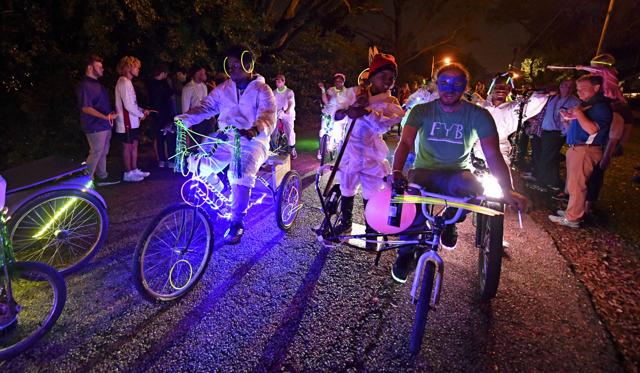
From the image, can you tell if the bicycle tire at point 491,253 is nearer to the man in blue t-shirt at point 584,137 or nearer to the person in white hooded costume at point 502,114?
the person in white hooded costume at point 502,114

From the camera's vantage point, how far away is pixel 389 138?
1399 cm

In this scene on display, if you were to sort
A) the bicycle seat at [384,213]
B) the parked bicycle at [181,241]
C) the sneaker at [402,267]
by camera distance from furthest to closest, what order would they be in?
the sneaker at [402,267] → the bicycle seat at [384,213] → the parked bicycle at [181,241]

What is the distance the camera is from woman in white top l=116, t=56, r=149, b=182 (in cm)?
645

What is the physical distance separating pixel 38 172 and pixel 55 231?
0.71 m

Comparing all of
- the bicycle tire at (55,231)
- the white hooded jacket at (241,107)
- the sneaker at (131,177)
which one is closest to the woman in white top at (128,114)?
the sneaker at (131,177)

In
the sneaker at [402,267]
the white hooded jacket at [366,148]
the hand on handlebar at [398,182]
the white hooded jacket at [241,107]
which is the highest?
the white hooded jacket at [241,107]

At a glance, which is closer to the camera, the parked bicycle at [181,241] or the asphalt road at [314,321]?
the asphalt road at [314,321]

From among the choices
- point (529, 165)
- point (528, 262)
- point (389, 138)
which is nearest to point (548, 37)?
point (389, 138)

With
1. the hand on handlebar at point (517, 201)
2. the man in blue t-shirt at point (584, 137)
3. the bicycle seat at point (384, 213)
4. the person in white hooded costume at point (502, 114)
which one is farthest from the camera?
the person in white hooded costume at point (502, 114)

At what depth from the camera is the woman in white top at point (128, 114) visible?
6.45m

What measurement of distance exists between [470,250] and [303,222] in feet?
7.80

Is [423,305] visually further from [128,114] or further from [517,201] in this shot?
[128,114]

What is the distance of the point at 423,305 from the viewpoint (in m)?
2.57

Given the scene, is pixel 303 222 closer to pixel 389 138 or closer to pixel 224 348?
pixel 224 348
